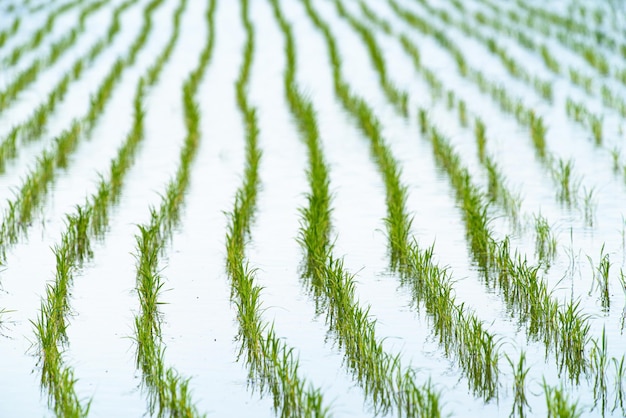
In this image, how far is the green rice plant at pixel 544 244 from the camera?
148 inches

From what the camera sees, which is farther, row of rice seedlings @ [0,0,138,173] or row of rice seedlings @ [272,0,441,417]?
row of rice seedlings @ [0,0,138,173]

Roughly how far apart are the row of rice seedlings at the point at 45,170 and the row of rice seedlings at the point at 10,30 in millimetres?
1987

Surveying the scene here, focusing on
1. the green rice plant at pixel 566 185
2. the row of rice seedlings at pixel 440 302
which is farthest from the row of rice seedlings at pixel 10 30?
the green rice plant at pixel 566 185

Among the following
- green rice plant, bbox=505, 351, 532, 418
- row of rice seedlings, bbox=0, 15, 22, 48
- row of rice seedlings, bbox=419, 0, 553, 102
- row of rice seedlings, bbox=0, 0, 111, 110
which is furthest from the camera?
row of rice seedlings, bbox=0, 15, 22, 48

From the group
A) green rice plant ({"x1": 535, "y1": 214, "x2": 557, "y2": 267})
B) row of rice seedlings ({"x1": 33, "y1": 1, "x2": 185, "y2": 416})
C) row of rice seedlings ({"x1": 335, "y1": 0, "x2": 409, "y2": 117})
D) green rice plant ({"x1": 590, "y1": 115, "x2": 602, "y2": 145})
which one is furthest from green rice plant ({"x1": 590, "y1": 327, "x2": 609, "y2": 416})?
row of rice seedlings ({"x1": 335, "y1": 0, "x2": 409, "y2": 117})

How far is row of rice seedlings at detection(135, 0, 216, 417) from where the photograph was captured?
2.50 meters

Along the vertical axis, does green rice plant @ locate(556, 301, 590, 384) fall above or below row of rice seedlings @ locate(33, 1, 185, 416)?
below

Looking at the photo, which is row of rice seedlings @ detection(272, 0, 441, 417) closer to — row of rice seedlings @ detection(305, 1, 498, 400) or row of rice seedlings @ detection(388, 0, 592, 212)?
row of rice seedlings @ detection(305, 1, 498, 400)

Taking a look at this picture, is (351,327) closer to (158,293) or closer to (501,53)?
(158,293)

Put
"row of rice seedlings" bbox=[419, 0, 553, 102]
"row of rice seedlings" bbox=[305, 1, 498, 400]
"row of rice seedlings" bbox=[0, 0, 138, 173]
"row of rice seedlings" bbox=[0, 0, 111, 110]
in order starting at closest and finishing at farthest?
1. "row of rice seedlings" bbox=[305, 1, 498, 400]
2. "row of rice seedlings" bbox=[0, 0, 138, 173]
3. "row of rice seedlings" bbox=[0, 0, 111, 110]
4. "row of rice seedlings" bbox=[419, 0, 553, 102]

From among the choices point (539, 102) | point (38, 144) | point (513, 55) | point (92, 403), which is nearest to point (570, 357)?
point (92, 403)

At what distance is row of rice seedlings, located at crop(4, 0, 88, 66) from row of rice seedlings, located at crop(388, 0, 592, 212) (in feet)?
12.4

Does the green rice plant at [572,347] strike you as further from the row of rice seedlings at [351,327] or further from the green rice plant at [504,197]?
the green rice plant at [504,197]

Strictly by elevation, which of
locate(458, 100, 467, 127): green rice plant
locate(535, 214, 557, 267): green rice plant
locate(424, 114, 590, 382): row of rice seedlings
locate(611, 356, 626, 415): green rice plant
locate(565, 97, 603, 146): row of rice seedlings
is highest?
locate(458, 100, 467, 127): green rice plant
